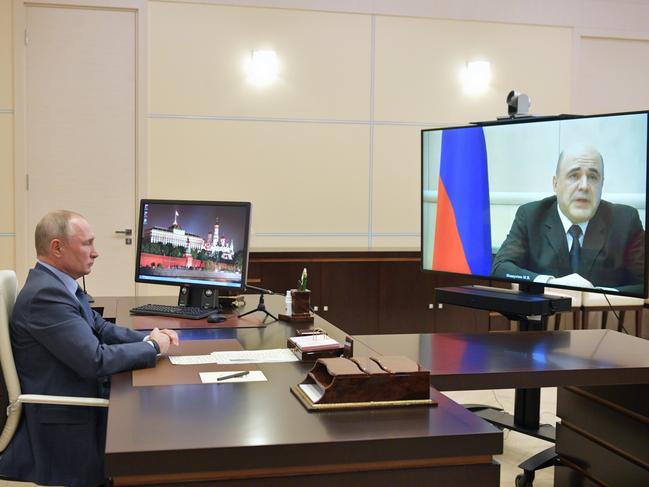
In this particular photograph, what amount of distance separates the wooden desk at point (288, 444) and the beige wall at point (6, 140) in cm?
420

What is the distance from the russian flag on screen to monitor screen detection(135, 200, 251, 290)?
1065mm

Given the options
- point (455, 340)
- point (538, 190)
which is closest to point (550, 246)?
point (538, 190)

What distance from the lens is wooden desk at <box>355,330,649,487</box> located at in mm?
2523

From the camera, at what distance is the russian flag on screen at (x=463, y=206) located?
373 cm

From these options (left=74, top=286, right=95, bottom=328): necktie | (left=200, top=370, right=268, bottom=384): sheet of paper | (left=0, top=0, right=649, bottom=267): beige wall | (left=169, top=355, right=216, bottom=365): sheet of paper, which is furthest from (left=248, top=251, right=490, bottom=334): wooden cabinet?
(left=200, top=370, right=268, bottom=384): sheet of paper

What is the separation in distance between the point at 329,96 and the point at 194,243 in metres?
3.02

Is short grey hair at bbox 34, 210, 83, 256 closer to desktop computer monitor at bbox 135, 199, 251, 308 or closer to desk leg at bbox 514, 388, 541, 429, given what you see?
desktop computer monitor at bbox 135, 199, 251, 308

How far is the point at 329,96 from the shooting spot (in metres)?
Answer: 6.27

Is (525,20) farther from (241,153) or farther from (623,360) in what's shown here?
(623,360)

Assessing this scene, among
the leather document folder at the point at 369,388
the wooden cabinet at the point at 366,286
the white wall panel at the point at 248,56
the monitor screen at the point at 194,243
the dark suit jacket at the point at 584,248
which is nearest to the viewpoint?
the leather document folder at the point at 369,388

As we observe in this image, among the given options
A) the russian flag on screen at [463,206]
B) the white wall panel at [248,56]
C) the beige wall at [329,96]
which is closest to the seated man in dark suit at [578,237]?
the russian flag on screen at [463,206]

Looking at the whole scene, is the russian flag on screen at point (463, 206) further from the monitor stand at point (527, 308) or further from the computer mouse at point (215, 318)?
the computer mouse at point (215, 318)

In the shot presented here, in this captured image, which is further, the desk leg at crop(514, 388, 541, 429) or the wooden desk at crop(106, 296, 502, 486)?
the desk leg at crop(514, 388, 541, 429)

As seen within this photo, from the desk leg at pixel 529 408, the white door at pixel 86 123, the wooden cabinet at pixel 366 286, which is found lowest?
the desk leg at pixel 529 408
